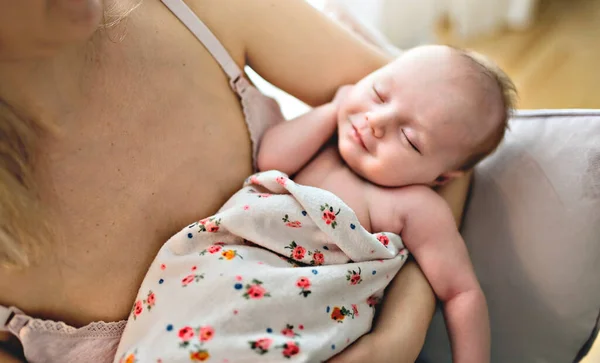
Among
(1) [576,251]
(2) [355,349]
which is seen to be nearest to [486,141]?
(1) [576,251]

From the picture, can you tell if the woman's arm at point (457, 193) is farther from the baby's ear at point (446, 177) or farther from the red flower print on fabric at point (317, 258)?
the red flower print on fabric at point (317, 258)

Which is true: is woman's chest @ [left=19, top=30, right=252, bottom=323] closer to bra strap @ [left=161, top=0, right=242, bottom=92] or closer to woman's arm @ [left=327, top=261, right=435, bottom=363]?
bra strap @ [left=161, top=0, right=242, bottom=92]

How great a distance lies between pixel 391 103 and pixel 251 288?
1.36 ft

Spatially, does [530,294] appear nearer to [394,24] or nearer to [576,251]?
[576,251]

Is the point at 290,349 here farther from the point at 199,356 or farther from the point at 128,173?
the point at 128,173

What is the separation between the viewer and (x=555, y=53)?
230 centimetres

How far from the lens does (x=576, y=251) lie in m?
0.91

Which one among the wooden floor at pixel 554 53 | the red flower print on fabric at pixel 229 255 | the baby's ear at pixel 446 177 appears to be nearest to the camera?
the red flower print on fabric at pixel 229 255

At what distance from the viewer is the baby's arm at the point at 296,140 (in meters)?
0.96

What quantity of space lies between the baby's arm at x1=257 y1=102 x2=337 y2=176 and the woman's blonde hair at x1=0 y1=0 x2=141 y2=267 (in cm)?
37

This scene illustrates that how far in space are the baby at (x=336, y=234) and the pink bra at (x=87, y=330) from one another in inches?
2.0

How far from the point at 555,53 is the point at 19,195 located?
2.24m

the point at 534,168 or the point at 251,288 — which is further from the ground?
the point at 251,288

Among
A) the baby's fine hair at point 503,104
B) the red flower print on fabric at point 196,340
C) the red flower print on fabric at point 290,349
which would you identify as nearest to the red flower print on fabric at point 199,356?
the red flower print on fabric at point 196,340
